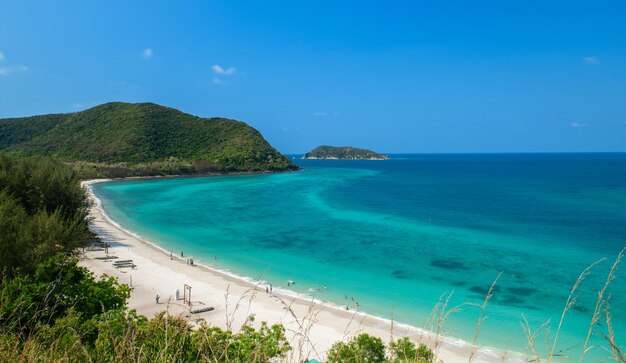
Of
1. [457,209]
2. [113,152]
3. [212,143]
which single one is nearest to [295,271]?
[457,209]

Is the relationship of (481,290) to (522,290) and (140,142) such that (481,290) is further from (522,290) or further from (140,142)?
(140,142)

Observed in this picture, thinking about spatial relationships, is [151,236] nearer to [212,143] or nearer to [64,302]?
[64,302]

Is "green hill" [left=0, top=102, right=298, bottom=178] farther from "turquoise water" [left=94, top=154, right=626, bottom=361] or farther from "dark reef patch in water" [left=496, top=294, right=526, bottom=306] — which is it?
"dark reef patch in water" [left=496, top=294, right=526, bottom=306]

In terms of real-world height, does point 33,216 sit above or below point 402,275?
above

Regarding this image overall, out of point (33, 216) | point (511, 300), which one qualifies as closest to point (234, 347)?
point (33, 216)

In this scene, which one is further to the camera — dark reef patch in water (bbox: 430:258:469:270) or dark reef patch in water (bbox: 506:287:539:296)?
dark reef patch in water (bbox: 430:258:469:270)

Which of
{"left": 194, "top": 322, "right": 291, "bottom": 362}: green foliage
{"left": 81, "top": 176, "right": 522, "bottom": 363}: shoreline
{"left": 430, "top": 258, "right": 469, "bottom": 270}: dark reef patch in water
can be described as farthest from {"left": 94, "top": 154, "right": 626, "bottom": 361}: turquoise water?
{"left": 194, "top": 322, "right": 291, "bottom": 362}: green foliage
